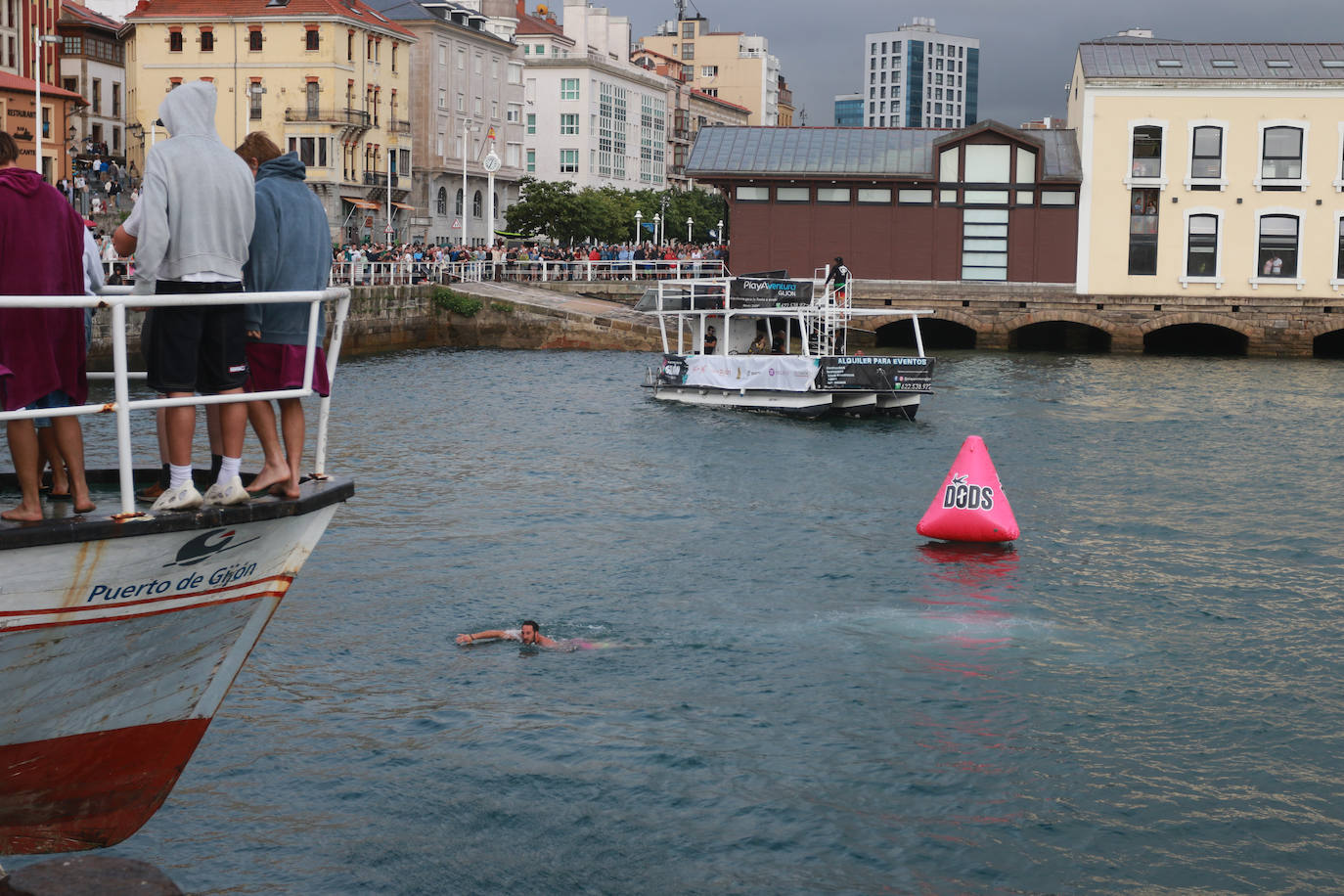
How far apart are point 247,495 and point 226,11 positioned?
75.4m

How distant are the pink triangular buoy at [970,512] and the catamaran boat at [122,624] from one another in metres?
11.9

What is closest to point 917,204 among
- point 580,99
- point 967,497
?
point 967,497

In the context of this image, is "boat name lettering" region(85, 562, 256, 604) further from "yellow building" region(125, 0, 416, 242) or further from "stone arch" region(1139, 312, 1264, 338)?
"yellow building" region(125, 0, 416, 242)

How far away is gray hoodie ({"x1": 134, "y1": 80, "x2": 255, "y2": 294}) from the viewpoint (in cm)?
701

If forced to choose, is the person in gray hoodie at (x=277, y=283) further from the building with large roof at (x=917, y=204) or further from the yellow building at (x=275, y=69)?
the yellow building at (x=275, y=69)

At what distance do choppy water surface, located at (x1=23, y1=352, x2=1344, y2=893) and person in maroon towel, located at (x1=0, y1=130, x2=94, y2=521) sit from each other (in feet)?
9.64

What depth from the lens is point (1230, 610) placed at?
51.4ft

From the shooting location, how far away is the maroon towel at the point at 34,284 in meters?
6.95

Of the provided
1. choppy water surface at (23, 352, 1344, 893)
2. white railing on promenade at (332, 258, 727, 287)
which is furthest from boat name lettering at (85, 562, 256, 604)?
white railing on promenade at (332, 258, 727, 287)

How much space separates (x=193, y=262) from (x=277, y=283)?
0.52 metres

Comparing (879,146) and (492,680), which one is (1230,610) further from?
(879,146)

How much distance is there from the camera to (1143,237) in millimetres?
57375

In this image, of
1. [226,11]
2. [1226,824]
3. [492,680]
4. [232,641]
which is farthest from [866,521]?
[226,11]

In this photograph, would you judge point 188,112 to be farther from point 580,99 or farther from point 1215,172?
point 580,99
